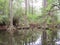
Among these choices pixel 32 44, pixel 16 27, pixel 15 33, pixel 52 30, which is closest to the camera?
pixel 32 44

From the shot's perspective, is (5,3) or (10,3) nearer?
(10,3)

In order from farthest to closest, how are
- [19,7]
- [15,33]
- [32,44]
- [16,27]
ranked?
[19,7]
[16,27]
[15,33]
[32,44]

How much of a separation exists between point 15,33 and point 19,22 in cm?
80

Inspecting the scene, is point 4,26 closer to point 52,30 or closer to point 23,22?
point 23,22

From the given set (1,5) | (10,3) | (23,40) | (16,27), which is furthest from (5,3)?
(23,40)

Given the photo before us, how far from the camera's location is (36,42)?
16.9 feet

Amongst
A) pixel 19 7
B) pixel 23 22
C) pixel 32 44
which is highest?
pixel 19 7

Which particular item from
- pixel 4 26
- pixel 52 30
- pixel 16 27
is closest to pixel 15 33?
pixel 16 27

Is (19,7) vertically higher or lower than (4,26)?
higher

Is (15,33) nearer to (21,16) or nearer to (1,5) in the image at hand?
(21,16)

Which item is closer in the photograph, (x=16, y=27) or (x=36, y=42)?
(x=36, y=42)

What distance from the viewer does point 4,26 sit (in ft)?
21.9

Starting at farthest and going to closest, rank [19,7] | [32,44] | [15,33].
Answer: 1. [19,7]
2. [15,33]
3. [32,44]

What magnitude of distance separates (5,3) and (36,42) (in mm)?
2263
